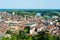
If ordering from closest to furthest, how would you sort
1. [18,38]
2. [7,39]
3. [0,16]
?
[7,39] → [18,38] → [0,16]

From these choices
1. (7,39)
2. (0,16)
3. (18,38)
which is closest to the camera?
(7,39)

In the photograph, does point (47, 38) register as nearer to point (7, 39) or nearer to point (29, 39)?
point (29, 39)

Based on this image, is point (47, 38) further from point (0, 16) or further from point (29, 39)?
point (0, 16)

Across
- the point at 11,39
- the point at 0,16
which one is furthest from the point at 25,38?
the point at 0,16

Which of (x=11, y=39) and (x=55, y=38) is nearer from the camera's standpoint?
(x=11, y=39)

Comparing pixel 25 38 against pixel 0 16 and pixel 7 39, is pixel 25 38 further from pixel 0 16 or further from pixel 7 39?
pixel 0 16

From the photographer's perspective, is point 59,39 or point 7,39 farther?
point 59,39

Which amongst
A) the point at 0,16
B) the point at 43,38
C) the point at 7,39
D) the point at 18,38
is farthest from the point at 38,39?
the point at 0,16

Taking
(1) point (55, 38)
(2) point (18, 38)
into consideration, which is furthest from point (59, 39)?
(2) point (18, 38)
